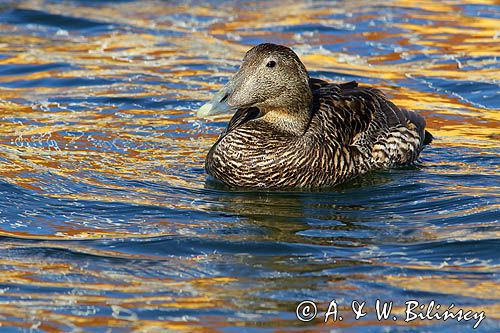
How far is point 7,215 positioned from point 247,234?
194cm

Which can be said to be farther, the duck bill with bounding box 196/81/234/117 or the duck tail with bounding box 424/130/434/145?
the duck tail with bounding box 424/130/434/145

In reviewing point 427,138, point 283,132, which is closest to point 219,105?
point 283,132

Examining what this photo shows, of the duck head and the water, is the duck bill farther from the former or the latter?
the water

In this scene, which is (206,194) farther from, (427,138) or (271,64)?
(427,138)

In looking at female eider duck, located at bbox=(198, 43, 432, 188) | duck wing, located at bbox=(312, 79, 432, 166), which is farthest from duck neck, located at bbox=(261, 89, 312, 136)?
duck wing, located at bbox=(312, 79, 432, 166)

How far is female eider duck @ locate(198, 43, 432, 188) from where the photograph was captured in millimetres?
8898

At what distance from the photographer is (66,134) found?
10.9 m

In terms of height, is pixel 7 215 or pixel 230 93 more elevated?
pixel 230 93

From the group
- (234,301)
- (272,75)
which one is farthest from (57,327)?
(272,75)

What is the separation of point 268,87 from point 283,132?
46 cm

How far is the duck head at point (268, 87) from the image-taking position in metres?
8.76

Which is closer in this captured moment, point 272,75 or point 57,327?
point 57,327

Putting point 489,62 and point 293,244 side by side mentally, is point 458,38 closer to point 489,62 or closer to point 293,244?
point 489,62

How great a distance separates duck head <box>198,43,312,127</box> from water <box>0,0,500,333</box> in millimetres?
751
